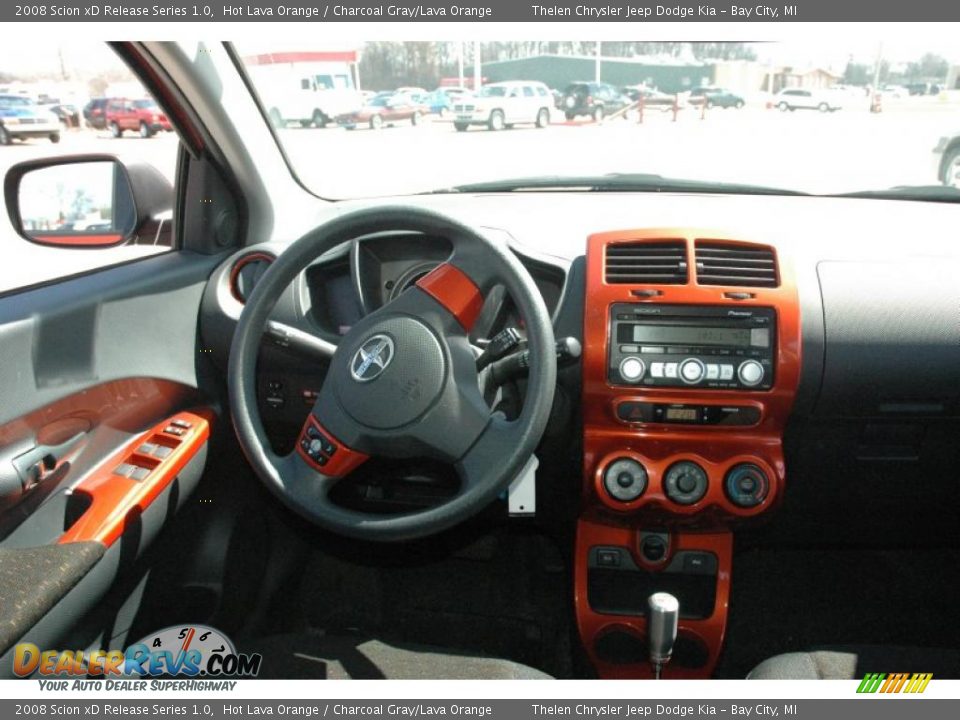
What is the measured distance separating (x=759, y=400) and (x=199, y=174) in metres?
1.90

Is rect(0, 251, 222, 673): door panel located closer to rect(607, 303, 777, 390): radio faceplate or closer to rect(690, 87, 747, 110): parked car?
rect(607, 303, 777, 390): radio faceplate

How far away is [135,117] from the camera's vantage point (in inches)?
96.2

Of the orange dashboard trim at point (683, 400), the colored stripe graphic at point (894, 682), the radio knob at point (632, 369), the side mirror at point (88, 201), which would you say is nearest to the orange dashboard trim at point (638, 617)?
the orange dashboard trim at point (683, 400)

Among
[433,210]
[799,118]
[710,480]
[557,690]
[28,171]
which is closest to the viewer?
[433,210]

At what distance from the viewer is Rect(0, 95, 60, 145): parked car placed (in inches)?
83.0

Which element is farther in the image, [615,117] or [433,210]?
[615,117]

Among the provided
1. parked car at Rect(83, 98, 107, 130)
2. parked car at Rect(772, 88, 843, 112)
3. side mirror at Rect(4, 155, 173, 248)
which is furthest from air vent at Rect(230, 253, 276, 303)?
parked car at Rect(772, 88, 843, 112)

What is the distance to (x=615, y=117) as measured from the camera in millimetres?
2629

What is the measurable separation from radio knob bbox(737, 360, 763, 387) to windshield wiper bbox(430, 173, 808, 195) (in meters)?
0.84

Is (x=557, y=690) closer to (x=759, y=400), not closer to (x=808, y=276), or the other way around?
(x=759, y=400)

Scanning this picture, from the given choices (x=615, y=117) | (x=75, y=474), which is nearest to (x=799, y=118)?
(x=615, y=117)

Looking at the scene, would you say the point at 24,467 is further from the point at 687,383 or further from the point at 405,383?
the point at 687,383

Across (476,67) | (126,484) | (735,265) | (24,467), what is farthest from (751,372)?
(24,467)

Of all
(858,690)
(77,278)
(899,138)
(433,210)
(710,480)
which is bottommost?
(858,690)
